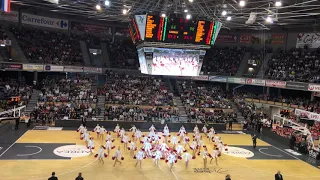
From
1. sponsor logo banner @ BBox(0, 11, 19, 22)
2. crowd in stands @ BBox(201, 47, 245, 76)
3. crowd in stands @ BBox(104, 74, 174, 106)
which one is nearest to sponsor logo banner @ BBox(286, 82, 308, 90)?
crowd in stands @ BBox(201, 47, 245, 76)

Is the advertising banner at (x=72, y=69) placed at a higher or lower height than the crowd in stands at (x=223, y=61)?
lower

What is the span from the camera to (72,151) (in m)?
19.5

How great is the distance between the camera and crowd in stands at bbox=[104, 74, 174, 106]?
3306 cm

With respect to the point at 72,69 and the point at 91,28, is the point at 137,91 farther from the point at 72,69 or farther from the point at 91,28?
the point at 91,28

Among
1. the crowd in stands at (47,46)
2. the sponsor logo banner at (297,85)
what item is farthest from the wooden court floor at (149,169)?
the crowd in stands at (47,46)

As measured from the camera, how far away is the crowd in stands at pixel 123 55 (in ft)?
135

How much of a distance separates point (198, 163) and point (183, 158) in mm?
1451

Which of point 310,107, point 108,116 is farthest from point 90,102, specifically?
point 310,107

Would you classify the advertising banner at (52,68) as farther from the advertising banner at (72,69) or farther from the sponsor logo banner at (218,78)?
the sponsor logo banner at (218,78)

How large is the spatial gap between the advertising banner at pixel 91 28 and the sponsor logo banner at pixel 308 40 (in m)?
28.7

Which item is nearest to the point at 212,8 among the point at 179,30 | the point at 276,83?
the point at 276,83

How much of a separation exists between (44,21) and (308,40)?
37388 mm

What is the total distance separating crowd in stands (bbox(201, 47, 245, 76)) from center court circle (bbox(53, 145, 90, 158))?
24.6 m

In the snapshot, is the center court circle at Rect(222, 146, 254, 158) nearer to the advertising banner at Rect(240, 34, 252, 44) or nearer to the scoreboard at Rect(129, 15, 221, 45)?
the scoreboard at Rect(129, 15, 221, 45)
